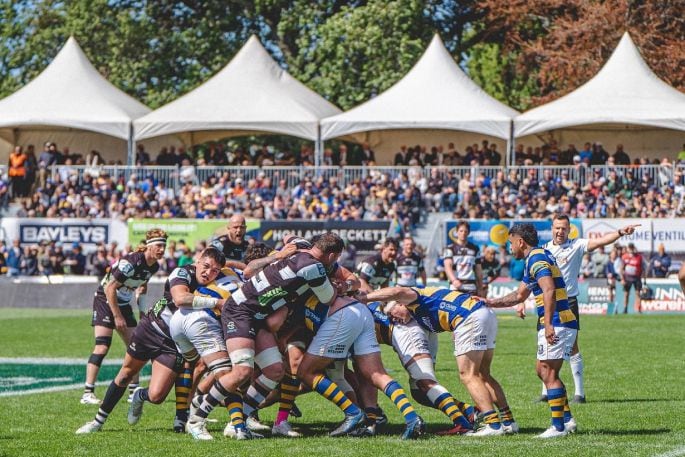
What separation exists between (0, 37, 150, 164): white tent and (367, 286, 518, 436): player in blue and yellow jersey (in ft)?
92.8

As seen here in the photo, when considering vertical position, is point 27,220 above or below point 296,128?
below

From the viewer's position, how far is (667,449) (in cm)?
1041

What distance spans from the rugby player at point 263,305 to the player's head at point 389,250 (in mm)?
5231

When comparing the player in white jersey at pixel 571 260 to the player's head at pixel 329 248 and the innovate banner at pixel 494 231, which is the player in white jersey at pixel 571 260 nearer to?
the player's head at pixel 329 248

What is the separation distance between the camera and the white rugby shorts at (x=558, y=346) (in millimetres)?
11523

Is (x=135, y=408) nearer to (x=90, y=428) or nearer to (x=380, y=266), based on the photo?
(x=90, y=428)

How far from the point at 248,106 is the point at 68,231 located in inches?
273

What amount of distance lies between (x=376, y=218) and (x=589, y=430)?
23.7 m

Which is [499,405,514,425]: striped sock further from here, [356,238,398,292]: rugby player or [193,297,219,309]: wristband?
[356,238,398,292]: rugby player

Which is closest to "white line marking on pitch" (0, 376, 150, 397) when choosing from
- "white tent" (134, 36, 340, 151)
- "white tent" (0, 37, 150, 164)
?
"white tent" (134, 36, 340, 151)

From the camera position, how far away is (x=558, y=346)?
11570 mm

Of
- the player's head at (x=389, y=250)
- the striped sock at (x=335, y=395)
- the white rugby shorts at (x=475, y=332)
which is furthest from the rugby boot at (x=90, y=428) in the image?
the player's head at (x=389, y=250)

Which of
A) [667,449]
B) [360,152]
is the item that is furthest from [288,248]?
[360,152]

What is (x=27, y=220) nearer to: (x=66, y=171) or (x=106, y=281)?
(x=66, y=171)
